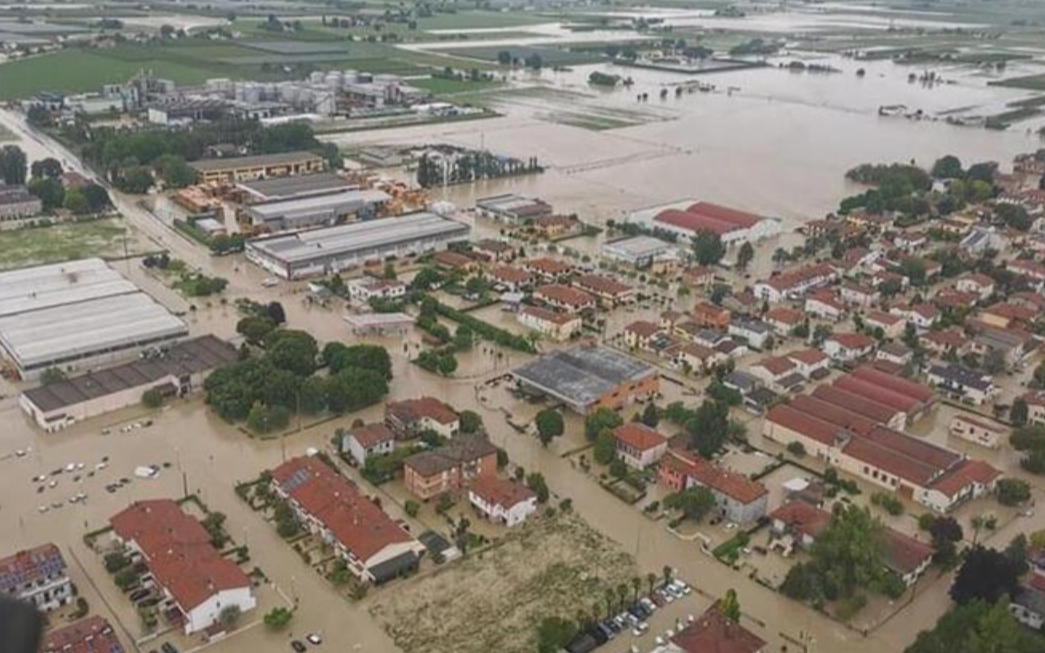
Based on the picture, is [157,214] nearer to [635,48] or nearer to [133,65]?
[133,65]

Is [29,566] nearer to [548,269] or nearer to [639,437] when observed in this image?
[639,437]

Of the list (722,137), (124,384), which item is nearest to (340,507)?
(124,384)

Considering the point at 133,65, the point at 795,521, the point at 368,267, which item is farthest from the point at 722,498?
the point at 133,65

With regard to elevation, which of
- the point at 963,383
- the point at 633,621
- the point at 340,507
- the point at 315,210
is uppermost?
the point at 315,210

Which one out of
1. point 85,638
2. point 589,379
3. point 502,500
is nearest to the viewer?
point 85,638

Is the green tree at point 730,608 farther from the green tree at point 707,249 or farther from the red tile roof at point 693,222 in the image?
the red tile roof at point 693,222

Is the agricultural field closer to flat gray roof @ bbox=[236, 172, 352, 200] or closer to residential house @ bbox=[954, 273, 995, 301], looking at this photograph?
residential house @ bbox=[954, 273, 995, 301]

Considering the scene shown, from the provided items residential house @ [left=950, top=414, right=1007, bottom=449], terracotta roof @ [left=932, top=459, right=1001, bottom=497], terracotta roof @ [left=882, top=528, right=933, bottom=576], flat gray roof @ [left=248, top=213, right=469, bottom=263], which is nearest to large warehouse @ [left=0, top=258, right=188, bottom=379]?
flat gray roof @ [left=248, top=213, right=469, bottom=263]
